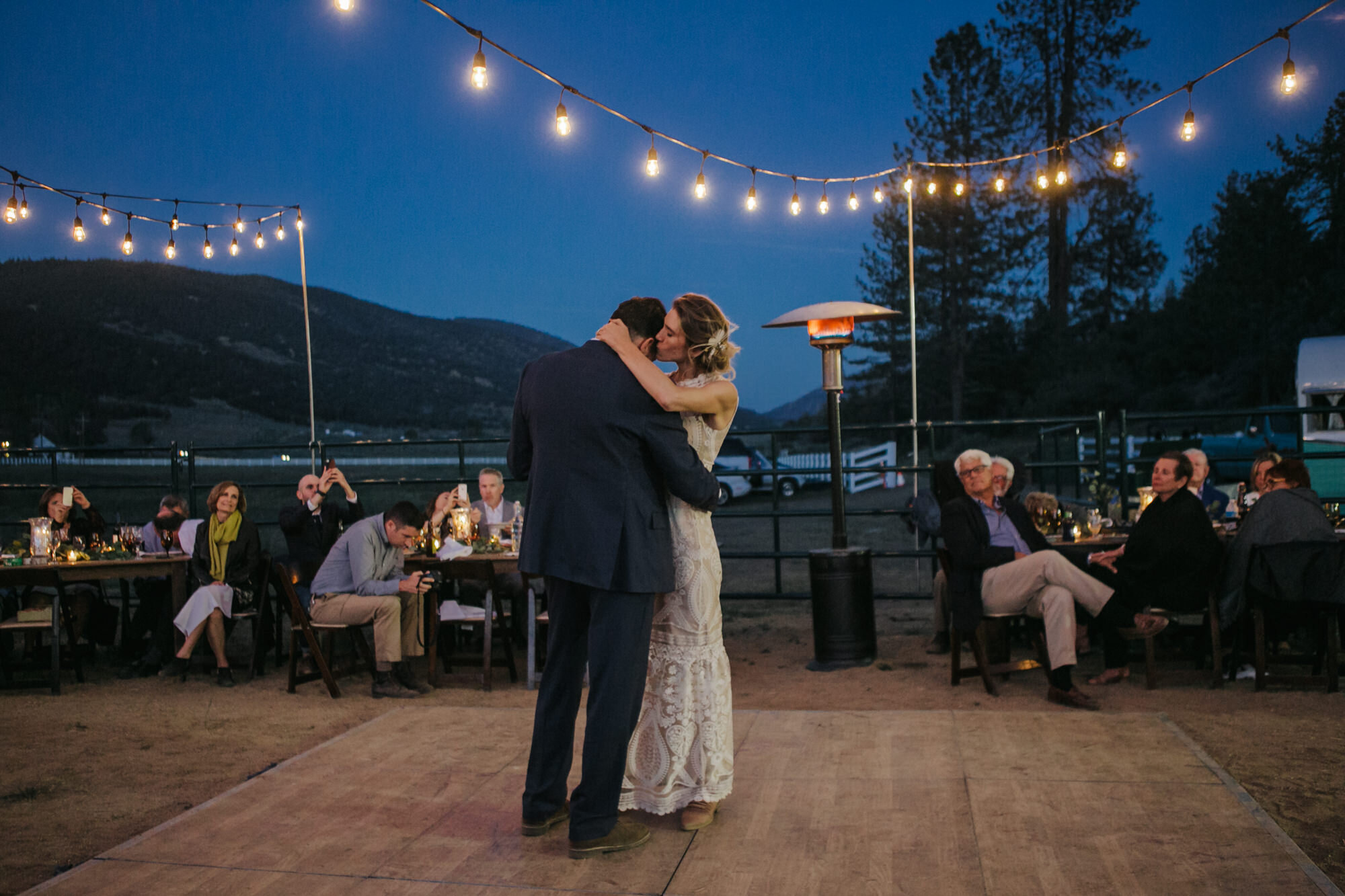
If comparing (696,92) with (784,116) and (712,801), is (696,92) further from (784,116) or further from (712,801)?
(712,801)

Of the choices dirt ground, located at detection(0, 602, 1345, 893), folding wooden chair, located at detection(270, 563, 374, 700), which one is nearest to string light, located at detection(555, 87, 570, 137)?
folding wooden chair, located at detection(270, 563, 374, 700)

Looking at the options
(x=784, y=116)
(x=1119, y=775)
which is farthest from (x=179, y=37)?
(x=1119, y=775)

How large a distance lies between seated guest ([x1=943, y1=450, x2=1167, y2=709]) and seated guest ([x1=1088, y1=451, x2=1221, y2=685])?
0.18 metres

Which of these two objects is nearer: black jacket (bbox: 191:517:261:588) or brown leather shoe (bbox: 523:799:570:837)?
brown leather shoe (bbox: 523:799:570:837)

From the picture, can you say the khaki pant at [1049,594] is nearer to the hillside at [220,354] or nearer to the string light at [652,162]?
the string light at [652,162]

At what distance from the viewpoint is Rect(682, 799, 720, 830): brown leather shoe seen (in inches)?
127

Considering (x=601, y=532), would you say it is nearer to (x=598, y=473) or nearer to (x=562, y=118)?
(x=598, y=473)

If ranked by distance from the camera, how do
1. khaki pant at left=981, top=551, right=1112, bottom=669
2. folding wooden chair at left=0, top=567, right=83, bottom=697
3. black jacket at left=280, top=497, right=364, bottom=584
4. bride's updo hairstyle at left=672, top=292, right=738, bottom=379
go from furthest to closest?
black jacket at left=280, top=497, right=364, bottom=584
folding wooden chair at left=0, top=567, right=83, bottom=697
khaki pant at left=981, top=551, right=1112, bottom=669
bride's updo hairstyle at left=672, top=292, right=738, bottom=379

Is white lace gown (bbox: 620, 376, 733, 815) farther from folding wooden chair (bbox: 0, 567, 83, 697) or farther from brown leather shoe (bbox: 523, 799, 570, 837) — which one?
folding wooden chair (bbox: 0, 567, 83, 697)

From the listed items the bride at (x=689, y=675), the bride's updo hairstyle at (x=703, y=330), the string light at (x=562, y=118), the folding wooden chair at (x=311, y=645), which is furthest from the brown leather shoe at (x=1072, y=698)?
the string light at (x=562, y=118)

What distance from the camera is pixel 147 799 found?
4.06 metres

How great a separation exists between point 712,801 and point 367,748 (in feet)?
6.01

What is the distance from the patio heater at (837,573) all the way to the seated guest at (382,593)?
2451mm

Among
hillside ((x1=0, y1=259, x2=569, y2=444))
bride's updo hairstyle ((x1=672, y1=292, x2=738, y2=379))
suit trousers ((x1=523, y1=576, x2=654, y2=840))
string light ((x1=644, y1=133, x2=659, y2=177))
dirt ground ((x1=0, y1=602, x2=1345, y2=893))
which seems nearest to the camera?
suit trousers ((x1=523, y1=576, x2=654, y2=840))
